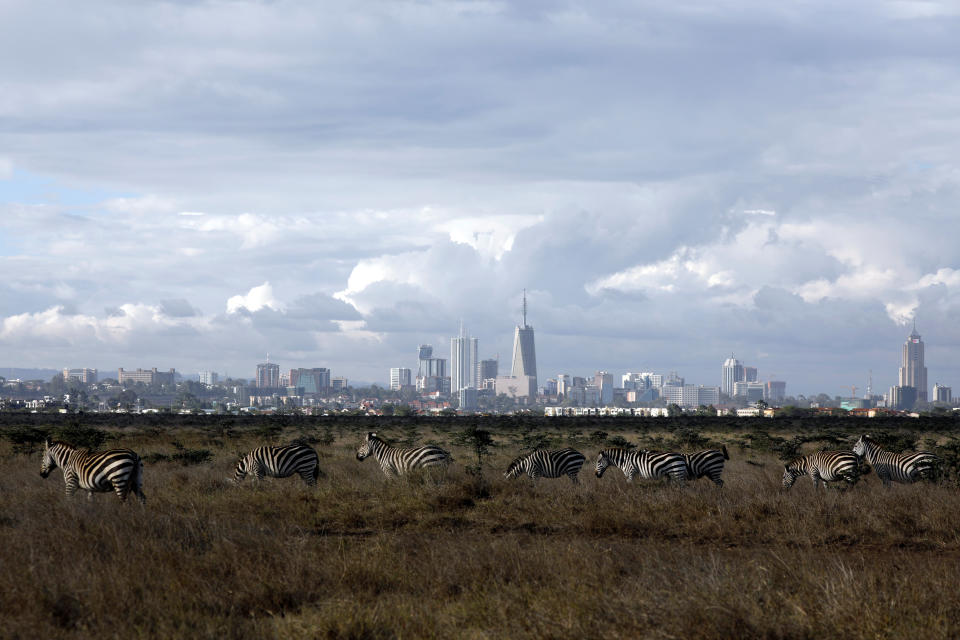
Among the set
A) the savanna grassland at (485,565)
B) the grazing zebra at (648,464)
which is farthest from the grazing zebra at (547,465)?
the savanna grassland at (485,565)

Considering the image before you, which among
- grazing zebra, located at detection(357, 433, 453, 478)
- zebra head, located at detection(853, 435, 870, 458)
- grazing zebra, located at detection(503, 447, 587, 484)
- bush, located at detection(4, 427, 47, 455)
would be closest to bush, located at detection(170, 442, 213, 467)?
bush, located at detection(4, 427, 47, 455)

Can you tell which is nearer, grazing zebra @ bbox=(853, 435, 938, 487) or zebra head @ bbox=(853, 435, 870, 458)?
grazing zebra @ bbox=(853, 435, 938, 487)

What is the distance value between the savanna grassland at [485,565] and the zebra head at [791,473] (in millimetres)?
3268

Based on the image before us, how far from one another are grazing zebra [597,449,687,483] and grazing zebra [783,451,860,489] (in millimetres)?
2564

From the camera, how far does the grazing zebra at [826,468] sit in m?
21.8

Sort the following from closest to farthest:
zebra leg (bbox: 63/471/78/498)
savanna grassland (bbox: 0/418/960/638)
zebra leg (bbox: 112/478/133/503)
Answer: savanna grassland (bbox: 0/418/960/638)
zebra leg (bbox: 112/478/133/503)
zebra leg (bbox: 63/471/78/498)

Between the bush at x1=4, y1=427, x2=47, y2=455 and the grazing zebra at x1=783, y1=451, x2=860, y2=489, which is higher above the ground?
the grazing zebra at x1=783, y1=451, x2=860, y2=489

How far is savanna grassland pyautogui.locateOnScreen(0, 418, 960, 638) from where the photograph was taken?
29.2ft

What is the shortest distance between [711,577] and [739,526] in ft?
21.4

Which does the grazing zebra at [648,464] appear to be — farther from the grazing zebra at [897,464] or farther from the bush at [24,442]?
the bush at [24,442]

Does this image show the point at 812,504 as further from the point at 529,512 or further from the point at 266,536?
the point at 266,536

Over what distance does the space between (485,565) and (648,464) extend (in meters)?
12.2

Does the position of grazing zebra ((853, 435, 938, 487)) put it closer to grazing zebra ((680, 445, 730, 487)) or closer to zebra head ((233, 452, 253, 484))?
grazing zebra ((680, 445, 730, 487))

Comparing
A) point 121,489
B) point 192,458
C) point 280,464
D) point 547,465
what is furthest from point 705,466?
point 192,458
